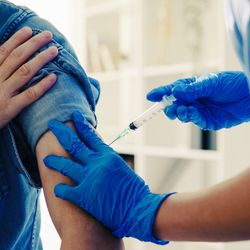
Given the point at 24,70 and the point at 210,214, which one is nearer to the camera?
the point at 210,214

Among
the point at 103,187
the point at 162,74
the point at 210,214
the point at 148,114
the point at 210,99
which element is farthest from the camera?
the point at 162,74

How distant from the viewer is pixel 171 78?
2746 millimetres

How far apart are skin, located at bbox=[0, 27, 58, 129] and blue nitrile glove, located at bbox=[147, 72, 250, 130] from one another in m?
0.34

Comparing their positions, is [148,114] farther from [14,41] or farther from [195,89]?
[14,41]

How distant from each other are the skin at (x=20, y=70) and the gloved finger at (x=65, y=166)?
0.14 meters

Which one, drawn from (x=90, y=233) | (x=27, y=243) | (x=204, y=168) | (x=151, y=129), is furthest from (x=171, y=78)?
(x=90, y=233)

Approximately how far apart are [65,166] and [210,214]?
0.29 m

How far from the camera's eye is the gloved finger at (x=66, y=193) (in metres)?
0.80

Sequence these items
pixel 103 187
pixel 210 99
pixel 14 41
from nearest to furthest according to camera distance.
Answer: pixel 103 187 → pixel 14 41 → pixel 210 99

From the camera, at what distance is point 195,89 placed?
43.0 inches

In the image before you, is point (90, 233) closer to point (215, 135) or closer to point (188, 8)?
point (215, 135)

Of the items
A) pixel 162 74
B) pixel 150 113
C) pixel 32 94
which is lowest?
pixel 162 74

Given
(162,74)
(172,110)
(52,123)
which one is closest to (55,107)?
(52,123)

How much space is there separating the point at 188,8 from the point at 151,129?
839 mm
